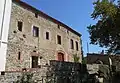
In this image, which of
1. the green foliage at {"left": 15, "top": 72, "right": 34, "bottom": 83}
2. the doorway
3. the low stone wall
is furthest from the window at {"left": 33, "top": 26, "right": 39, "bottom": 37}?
the green foliage at {"left": 15, "top": 72, "right": 34, "bottom": 83}

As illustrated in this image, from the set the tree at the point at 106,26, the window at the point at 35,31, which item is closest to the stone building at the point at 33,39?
the window at the point at 35,31

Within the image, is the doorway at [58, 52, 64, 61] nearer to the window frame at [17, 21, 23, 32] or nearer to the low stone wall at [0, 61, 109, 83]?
the low stone wall at [0, 61, 109, 83]

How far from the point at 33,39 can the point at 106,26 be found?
794cm

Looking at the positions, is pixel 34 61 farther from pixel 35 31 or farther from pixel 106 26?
pixel 106 26

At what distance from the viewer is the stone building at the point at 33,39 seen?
17.7 m

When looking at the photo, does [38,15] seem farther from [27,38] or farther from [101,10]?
[101,10]

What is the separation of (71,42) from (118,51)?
9.12 metres

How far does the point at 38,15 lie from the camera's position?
21703 millimetres

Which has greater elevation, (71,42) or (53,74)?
(71,42)

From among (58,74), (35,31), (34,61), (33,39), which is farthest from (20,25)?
(58,74)

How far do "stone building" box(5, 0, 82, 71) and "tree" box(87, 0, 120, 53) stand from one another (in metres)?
5.40

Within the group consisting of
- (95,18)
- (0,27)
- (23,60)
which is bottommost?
(23,60)

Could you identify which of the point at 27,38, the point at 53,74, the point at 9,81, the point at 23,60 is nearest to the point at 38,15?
the point at 27,38

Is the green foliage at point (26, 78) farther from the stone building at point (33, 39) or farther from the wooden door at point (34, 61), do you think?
the wooden door at point (34, 61)
